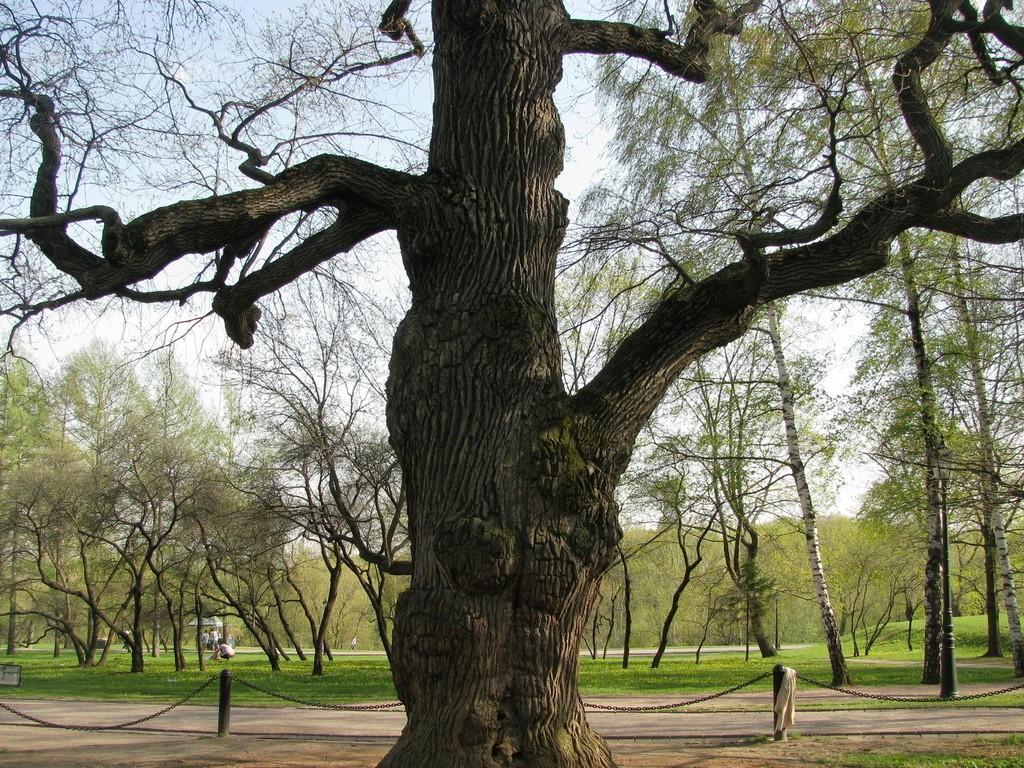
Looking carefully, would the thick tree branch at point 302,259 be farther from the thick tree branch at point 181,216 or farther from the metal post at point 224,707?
the metal post at point 224,707

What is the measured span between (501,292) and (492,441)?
1016 millimetres

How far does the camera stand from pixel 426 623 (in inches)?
180

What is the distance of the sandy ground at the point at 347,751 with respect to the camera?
783cm

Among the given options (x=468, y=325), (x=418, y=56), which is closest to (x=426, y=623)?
(x=468, y=325)

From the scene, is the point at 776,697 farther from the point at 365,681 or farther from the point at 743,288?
the point at 365,681

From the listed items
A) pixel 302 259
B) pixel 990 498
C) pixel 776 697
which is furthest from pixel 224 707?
pixel 990 498

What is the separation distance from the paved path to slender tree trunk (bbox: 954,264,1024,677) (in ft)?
9.05

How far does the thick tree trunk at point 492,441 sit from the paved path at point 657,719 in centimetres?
613

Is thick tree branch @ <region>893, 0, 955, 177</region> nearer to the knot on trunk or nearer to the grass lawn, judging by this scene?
the knot on trunk

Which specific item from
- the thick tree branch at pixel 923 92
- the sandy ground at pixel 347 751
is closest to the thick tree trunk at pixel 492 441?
the thick tree branch at pixel 923 92

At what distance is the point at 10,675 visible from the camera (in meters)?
16.3

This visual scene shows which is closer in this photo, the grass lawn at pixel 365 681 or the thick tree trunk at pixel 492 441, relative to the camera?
the thick tree trunk at pixel 492 441

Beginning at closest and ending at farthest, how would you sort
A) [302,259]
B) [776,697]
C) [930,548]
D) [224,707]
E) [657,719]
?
[302,259], [776,697], [224,707], [657,719], [930,548]

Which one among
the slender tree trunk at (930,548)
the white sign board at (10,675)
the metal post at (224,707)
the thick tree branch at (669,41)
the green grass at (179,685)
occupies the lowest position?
the green grass at (179,685)
